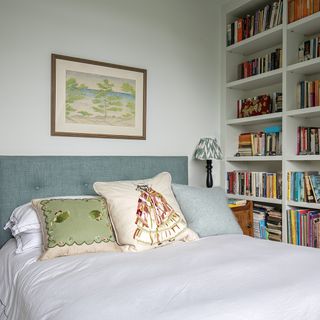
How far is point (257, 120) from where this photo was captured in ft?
9.91

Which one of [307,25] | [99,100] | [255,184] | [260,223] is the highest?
[307,25]

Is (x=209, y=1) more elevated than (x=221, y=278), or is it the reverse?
(x=209, y=1)

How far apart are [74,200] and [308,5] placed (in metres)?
2.24

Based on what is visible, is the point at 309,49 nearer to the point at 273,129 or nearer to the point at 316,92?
the point at 316,92

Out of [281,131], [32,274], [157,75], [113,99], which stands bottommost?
[32,274]

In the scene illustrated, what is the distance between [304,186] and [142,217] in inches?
55.9

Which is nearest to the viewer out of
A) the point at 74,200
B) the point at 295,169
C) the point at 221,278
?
the point at 221,278

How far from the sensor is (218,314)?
100 cm

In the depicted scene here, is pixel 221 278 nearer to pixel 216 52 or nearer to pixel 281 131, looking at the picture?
pixel 281 131

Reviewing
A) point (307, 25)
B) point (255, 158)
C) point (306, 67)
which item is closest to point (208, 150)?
point (255, 158)

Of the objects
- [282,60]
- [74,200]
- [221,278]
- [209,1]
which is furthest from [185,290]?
[209,1]

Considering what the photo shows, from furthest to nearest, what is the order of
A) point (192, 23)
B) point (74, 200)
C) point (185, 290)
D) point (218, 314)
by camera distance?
point (192, 23) < point (74, 200) < point (185, 290) < point (218, 314)

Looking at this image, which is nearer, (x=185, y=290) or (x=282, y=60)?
(x=185, y=290)

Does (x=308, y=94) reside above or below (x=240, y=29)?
below
